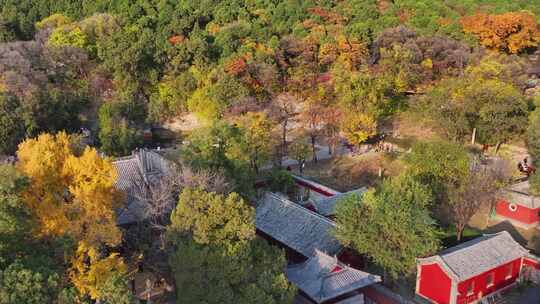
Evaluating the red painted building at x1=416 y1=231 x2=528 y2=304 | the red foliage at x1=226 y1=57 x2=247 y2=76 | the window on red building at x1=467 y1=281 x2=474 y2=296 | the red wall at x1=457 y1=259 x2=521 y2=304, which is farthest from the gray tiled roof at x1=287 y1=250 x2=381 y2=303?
the red foliage at x1=226 y1=57 x2=247 y2=76

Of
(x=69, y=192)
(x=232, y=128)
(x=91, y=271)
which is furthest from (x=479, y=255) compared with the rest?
(x=69, y=192)

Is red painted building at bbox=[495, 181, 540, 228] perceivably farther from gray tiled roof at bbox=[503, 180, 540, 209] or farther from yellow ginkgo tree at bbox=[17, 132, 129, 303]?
yellow ginkgo tree at bbox=[17, 132, 129, 303]

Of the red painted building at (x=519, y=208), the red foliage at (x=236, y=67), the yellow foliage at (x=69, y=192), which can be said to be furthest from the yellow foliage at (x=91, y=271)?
the red foliage at (x=236, y=67)

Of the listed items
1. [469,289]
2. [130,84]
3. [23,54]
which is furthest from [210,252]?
[23,54]

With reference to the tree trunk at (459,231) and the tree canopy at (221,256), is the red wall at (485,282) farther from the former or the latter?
the tree canopy at (221,256)

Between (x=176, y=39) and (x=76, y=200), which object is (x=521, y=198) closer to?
(x=76, y=200)

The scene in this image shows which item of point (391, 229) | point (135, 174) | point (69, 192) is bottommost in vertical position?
point (135, 174)
